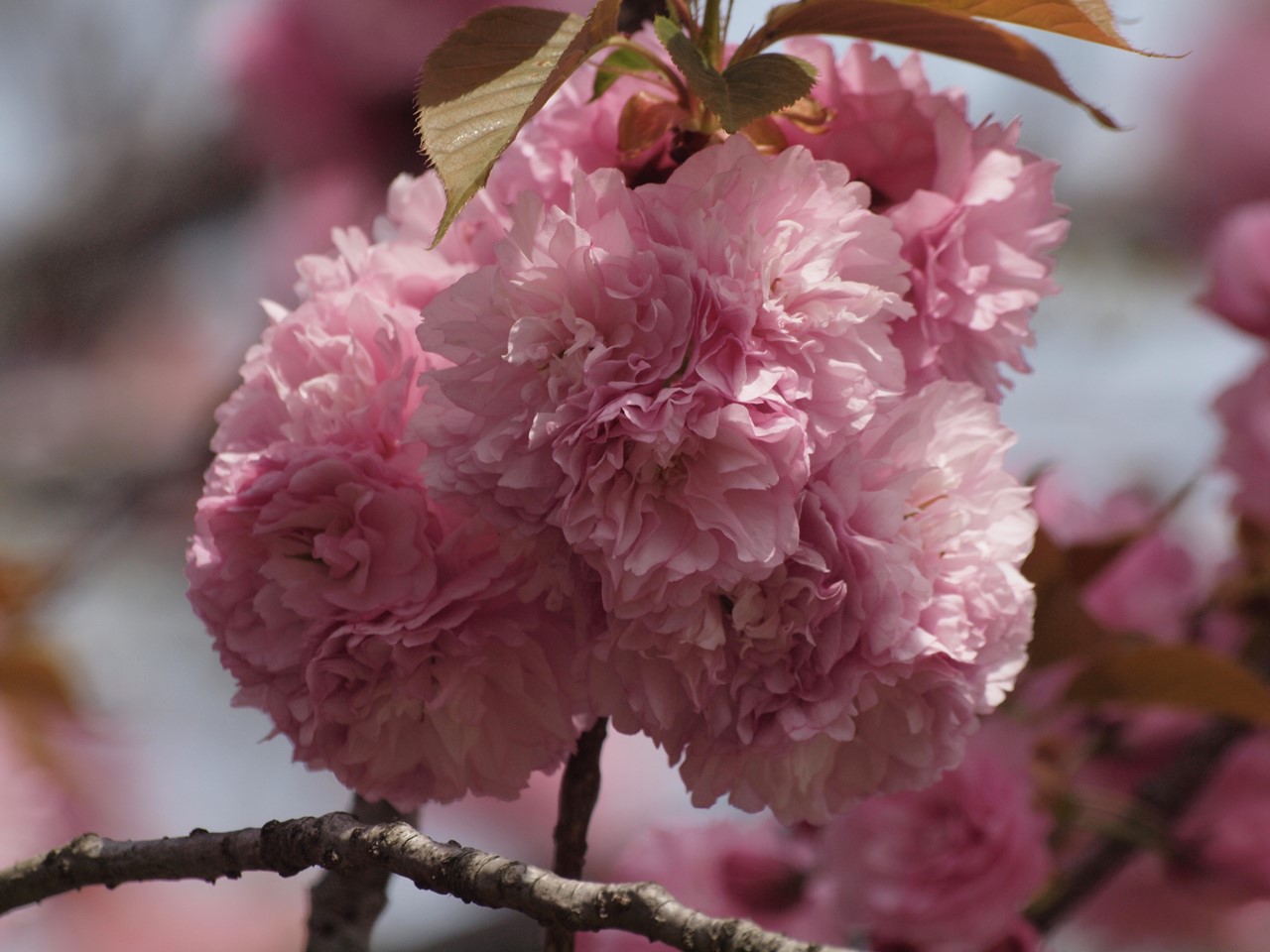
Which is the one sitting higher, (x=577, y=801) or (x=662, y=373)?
(x=662, y=373)

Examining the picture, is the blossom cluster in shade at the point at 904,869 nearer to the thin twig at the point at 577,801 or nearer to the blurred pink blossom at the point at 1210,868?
the blurred pink blossom at the point at 1210,868

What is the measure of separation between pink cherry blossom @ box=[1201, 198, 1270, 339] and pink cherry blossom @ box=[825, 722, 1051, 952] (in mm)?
562

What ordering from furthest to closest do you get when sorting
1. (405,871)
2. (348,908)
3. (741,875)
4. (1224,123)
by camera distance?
(1224,123) < (741,875) < (348,908) < (405,871)

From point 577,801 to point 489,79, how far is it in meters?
0.36

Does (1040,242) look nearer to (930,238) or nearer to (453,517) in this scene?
(930,238)

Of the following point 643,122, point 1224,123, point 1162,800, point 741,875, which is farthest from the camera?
point 1224,123

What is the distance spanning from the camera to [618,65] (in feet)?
2.11

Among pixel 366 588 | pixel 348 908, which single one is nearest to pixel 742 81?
pixel 366 588

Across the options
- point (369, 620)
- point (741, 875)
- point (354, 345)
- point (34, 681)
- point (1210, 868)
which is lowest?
point (1210, 868)

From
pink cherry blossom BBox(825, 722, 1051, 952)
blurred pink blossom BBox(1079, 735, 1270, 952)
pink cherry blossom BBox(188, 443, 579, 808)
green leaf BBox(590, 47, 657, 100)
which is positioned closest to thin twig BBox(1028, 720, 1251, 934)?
blurred pink blossom BBox(1079, 735, 1270, 952)

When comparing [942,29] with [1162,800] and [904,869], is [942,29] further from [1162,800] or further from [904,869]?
[1162,800]

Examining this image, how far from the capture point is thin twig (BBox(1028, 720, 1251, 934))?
1235mm

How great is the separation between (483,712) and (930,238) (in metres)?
0.31

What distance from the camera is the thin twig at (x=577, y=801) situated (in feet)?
2.18
